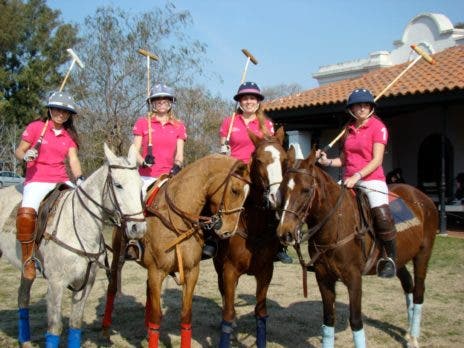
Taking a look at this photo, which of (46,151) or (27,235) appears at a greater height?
(46,151)

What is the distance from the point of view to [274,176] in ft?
13.2

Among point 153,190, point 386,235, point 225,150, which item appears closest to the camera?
point 386,235

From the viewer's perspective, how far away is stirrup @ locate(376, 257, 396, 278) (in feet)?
15.3

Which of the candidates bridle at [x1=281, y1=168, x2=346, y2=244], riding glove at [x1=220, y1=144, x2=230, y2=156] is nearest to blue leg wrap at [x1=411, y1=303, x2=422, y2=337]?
bridle at [x1=281, y1=168, x2=346, y2=244]

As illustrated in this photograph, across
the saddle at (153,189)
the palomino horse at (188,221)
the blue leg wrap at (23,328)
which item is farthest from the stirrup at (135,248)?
the blue leg wrap at (23,328)

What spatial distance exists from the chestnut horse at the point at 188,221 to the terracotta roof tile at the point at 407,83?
29.5 feet

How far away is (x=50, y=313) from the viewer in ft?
13.8

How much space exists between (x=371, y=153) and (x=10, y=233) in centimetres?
370

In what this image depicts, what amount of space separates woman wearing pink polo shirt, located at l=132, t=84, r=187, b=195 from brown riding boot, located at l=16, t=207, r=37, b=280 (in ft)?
4.02

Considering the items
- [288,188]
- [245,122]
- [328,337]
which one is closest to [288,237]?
[288,188]

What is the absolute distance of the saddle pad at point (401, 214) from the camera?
507 centimetres

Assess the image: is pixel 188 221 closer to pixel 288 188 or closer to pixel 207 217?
pixel 207 217

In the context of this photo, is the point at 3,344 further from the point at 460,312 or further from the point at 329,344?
the point at 460,312

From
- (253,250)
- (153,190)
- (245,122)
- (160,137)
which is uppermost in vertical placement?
A: (245,122)
